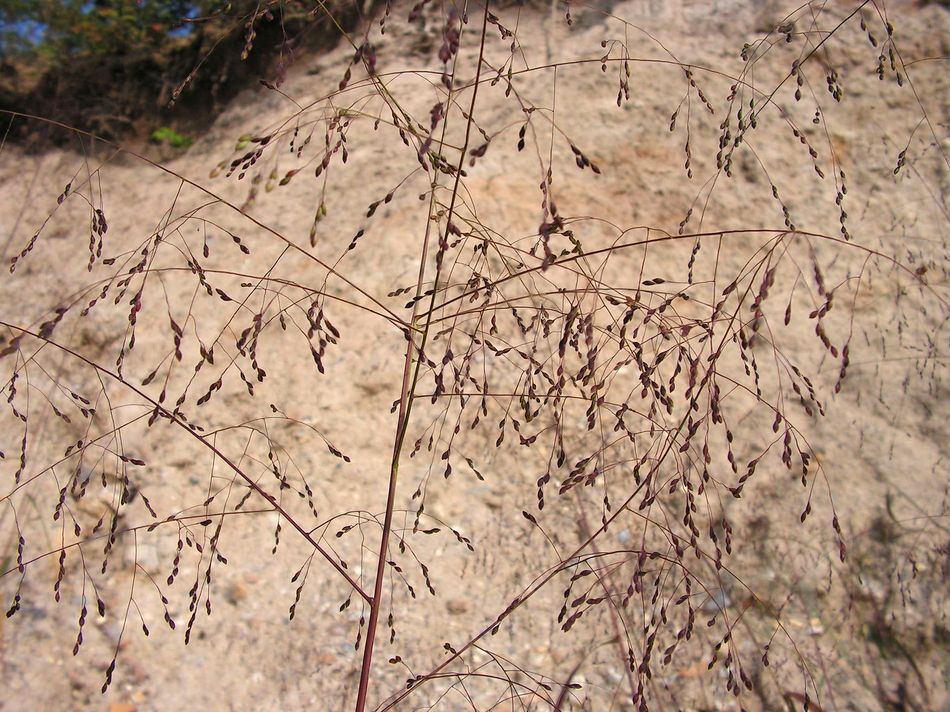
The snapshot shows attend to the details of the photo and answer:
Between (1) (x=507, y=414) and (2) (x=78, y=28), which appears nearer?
(1) (x=507, y=414)

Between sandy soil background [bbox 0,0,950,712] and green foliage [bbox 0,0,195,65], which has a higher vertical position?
green foliage [bbox 0,0,195,65]

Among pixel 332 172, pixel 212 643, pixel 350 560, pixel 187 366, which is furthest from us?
pixel 332 172

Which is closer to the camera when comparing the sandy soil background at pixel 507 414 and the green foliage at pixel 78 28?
the sandy soil background at pixel 507 414

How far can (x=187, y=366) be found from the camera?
308 centimetres

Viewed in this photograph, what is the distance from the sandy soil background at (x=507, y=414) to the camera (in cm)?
230

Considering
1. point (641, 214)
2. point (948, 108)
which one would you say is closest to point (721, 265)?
point (641, 214)

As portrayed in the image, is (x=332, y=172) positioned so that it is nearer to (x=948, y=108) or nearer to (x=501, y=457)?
(x=501, y=457)

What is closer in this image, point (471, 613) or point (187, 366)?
point (471, 613)

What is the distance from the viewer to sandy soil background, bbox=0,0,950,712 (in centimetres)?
230

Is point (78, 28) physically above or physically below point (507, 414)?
above

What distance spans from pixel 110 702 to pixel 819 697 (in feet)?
7.02

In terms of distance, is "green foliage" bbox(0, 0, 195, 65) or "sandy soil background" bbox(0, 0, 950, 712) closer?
"sandy soil background" bbox(0, 0, 950, 712)

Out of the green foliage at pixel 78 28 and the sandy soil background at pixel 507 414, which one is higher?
the green foliage at pixel 78 28

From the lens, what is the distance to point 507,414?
62.9 inches
